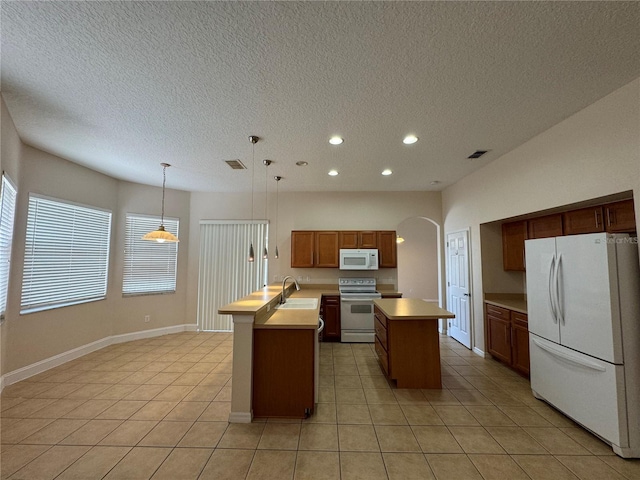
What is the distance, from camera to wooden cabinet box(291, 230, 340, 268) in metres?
5.44

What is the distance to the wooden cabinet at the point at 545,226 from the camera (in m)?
3.20

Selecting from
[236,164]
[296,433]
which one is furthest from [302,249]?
[296,433]

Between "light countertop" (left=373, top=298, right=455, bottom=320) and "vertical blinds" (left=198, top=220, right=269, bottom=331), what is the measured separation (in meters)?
2.88

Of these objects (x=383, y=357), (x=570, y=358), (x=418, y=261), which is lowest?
(x=383, y=357)

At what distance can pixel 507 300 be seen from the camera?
408cm

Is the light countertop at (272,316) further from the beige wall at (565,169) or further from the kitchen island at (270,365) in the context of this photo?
the beige wall at (565,169)

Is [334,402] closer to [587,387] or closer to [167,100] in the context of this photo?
[587,387]

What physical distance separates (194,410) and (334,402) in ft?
4.59

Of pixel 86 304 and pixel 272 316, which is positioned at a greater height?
pixel 272 316

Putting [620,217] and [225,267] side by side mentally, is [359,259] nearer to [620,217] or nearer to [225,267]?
[225,267]

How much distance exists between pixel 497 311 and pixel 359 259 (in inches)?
91.4

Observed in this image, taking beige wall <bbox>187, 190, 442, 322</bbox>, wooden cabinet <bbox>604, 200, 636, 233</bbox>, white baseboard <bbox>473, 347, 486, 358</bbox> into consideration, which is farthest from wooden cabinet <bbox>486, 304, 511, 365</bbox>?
beige wall <bbox>187, 190, 442, 322</bbox>

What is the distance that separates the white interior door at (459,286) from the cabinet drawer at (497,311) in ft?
1.58

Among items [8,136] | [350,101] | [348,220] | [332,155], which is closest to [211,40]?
[350,101]
